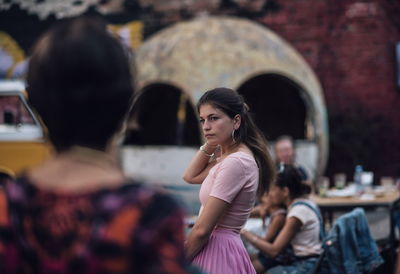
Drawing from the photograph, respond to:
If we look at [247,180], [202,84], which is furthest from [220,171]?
[202,84]

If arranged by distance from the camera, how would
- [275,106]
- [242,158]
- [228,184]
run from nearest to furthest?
1. [228,184]
2. [242,158]
3. [275,106]

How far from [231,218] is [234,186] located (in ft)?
0.52

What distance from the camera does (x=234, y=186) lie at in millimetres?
2439

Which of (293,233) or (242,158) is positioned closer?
(242,158)

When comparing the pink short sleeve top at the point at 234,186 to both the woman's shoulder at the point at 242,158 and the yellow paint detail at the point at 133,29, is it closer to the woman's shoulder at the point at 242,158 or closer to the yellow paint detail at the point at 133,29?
the woman's shoulder at the point at 242,158

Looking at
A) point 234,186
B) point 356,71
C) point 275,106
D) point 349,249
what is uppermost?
point 234,186

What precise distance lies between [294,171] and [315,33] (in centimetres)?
599

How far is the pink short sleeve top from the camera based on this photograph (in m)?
2.43

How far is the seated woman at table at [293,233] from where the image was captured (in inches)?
153

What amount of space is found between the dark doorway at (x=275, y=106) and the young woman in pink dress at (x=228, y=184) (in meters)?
7.25

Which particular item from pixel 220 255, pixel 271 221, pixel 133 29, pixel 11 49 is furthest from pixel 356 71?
pixel 220 255

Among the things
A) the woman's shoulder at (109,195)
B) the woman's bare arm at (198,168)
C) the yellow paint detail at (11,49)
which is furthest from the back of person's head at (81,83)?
the yellow paint detail at (11,49)

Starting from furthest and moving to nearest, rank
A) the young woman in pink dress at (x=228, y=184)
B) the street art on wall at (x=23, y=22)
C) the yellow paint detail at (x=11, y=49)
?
the yellow paint detail at (x=11, y=49) < the street art on wall at (x=23, y=22) < the young woman in pink dress at (x=228, y=184)

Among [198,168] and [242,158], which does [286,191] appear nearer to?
[198,168]
